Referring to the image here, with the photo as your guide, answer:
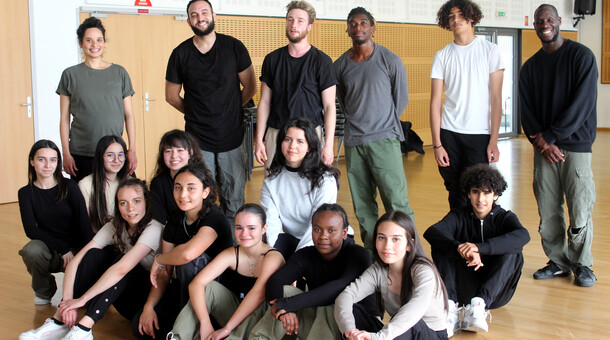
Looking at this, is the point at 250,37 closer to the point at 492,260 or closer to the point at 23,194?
the point at 23,194

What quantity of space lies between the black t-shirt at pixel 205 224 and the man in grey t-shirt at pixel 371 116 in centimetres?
131

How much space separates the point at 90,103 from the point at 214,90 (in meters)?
0.84

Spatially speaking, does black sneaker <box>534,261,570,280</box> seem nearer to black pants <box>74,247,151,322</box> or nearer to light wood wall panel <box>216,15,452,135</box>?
black pants <box>74,247,151,322</box>

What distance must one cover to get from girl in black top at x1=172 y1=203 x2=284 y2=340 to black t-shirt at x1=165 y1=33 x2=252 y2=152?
127 cm

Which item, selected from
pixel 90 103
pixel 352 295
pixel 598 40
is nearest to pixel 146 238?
pixel 352 295

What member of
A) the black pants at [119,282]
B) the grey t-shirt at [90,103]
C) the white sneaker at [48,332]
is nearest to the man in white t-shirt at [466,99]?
the black pants at [119,282]

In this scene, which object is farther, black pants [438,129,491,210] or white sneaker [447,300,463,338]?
black pants [438,129,491,210]

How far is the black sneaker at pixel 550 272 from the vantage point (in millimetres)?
3875

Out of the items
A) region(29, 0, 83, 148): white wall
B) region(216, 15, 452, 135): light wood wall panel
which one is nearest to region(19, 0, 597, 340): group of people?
region(29, 0, 83, 148): white wall

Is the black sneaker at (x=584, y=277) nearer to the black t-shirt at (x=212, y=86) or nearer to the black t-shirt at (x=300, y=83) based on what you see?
the black t-shirt at (x=300, y=83)

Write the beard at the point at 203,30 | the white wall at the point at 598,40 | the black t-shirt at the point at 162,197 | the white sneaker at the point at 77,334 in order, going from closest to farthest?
the white sneaker at the point at 77,334 < the black t-shirt at the point at 162,197 < the beard at the point at 203,30 < the white wall at the point at 598,40

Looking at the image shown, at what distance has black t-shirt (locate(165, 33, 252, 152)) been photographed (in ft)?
13.6

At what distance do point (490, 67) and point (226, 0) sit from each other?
212 inches

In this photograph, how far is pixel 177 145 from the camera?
3.68 meters
